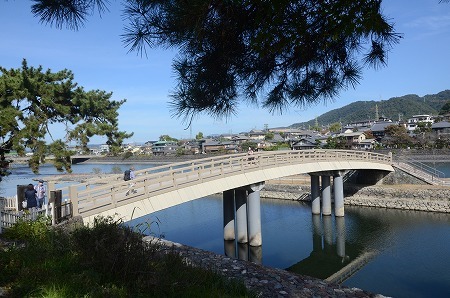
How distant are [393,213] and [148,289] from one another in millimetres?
24075

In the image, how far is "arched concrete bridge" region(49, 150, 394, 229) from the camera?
34.1ft

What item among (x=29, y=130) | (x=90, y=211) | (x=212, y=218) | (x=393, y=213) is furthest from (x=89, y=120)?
(x=393, y=213)

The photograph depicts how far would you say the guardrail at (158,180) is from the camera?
33.4 feet

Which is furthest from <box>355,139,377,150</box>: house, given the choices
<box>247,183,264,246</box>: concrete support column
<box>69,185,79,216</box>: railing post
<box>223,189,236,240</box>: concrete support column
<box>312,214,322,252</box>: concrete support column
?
<box>69,185,79,216</box>: railing post

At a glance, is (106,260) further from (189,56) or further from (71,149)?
(71,149)

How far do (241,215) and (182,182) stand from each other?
21.7 ft

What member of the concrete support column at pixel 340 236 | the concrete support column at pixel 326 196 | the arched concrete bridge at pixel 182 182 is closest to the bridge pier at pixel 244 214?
the arched concrete bridge at pixel 182 182

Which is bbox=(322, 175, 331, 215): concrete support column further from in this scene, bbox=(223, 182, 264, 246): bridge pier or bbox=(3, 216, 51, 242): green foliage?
bbox=(3, 216, 51, 242): green foliage

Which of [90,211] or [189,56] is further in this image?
[90,211]

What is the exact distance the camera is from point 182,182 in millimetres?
13102

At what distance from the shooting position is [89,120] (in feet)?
55.3

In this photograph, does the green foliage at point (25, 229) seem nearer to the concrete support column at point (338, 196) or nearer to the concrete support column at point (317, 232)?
the concrete support column at point (317, 232)

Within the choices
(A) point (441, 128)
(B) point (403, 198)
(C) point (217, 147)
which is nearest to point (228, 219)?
(B) point (403, 198)

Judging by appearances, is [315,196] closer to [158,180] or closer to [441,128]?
[158,180]
